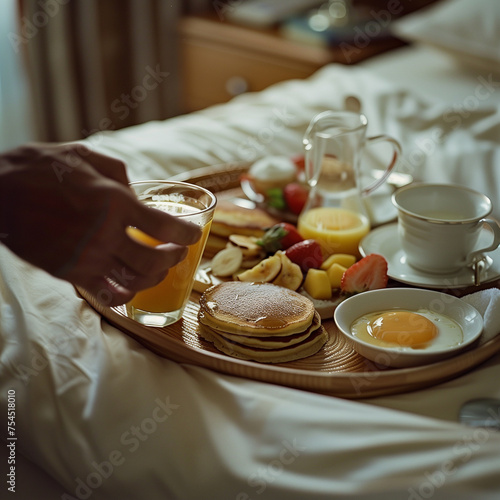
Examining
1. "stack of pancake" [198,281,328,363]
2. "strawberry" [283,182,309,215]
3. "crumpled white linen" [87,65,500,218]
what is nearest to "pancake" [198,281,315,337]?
"stack of pancake" [198,281,328,363]

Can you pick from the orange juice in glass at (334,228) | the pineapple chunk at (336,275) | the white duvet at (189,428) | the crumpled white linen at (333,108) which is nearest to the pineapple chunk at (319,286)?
the pineapple chunk at (336,275)

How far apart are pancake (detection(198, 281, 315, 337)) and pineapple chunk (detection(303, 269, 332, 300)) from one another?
6 centimetres

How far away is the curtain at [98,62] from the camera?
2.53 meters

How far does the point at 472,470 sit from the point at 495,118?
3.34 feet

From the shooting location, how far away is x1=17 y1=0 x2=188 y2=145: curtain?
2531 millimetres

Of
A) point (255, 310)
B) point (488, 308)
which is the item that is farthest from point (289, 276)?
point (488, 308)

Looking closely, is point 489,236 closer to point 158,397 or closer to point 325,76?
point 158,397

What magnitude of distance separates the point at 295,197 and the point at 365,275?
0.33 metres

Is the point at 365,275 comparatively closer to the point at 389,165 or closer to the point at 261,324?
the point at 261,324

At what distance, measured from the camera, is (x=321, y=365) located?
34.0 inches

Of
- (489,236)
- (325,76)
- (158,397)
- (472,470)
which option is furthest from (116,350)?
(325,76)

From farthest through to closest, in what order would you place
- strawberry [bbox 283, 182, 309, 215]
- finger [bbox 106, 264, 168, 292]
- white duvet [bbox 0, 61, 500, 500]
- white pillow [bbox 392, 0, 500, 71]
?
white pillow [bbox 392, 0, 500, 71] → strawberry [bbox 283, 182, 309, 215] → finger [bbox 106, 264, 168, 292] → white duvet [bbox 0, 61, 500, 500]

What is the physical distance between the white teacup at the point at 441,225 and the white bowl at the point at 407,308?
108 mm

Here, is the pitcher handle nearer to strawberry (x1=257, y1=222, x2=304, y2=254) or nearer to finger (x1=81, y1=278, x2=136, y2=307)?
strawberry (x1=257, y1=222, x2=304, y2=254)
